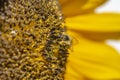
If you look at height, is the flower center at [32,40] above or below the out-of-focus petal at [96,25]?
below

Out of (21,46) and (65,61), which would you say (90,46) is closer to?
(65,61)

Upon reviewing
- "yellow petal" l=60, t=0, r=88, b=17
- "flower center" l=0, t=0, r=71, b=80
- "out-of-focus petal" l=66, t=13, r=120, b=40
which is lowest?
"flower center" l=0, t=0, r=71, b=80

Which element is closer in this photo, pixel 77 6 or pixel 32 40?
pixel 32 40

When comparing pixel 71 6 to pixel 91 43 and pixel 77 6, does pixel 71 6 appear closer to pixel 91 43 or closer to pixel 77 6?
pixel 77 6

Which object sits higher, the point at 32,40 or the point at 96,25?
the point at 96,25

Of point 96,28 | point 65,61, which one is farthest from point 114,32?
point 65,61

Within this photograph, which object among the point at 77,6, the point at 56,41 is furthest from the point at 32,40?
the point at 77,6
